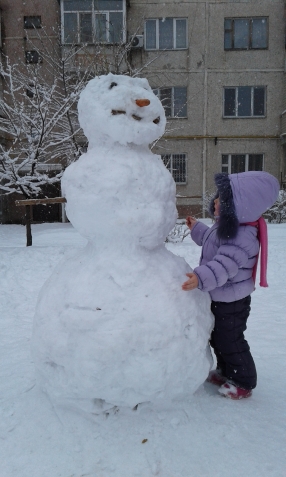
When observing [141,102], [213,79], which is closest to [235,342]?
[141,102]

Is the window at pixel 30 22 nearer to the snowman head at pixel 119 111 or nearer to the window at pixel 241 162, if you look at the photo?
the window at pixel 241 162

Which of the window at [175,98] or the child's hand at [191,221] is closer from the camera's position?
the child's hand at [191,221]

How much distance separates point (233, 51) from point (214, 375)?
545 inches

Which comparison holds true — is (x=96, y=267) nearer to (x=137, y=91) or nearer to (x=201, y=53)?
(x=137, y=91)

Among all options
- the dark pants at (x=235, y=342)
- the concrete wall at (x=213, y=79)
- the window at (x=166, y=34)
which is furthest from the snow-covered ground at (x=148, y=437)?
the window at (x=166, y=34)

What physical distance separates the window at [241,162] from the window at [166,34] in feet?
14.0

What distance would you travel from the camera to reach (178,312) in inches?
78.6

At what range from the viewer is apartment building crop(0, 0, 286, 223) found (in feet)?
44.0

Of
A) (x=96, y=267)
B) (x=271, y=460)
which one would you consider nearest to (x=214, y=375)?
(x=271, y=460)

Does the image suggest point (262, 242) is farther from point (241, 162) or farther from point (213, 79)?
point (213, 79)

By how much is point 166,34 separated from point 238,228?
13.5 m

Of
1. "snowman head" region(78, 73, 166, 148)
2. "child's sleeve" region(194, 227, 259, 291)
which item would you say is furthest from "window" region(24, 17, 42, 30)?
"child's sleeve" region(194, 227, 259, 291)

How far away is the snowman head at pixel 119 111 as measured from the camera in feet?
6.70

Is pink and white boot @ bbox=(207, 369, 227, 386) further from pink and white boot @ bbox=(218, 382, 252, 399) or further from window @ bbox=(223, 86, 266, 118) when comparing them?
window @ bbox=(223, 86, 266, 118)
